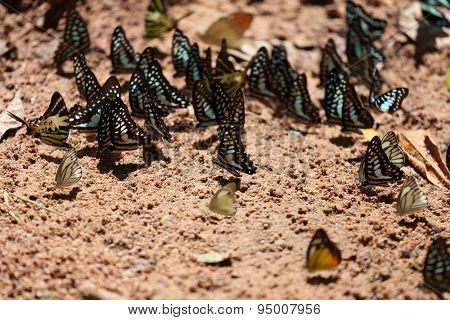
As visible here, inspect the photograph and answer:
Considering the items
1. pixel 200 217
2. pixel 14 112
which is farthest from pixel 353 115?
pixel 14 112

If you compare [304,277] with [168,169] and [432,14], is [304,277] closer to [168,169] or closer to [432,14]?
[168,169]

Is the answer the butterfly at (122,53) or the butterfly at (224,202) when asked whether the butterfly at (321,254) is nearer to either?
the butterfly at (224,202)

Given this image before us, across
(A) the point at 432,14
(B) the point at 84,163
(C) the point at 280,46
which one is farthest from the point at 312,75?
(B) the point at 84,163

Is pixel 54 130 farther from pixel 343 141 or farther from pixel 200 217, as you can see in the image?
pixel 343 141

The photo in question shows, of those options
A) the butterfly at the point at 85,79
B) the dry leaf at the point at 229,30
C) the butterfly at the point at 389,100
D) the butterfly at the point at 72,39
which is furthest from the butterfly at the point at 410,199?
the butterfly at the point at 72,39

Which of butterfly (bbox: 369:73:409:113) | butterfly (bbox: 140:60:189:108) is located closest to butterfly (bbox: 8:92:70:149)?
butterfly (bbox: 140:60:189:108)

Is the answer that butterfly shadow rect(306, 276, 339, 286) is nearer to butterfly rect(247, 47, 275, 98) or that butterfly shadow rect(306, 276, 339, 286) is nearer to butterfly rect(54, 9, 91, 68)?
butterfly rect(247, 47, 275, 98)
